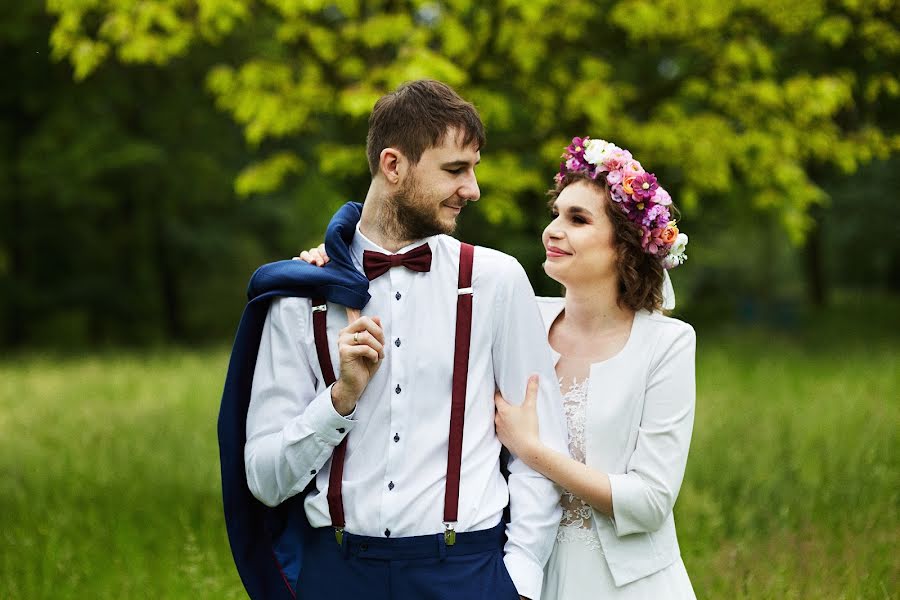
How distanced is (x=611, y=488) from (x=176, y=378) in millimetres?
9037

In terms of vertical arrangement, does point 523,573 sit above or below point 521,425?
below

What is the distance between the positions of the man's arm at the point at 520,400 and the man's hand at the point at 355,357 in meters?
0.39

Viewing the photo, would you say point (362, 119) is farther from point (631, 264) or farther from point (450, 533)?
point (450, 533)

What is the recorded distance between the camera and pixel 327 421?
2441 mm

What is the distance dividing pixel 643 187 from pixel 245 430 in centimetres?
142

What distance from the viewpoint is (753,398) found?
938cm

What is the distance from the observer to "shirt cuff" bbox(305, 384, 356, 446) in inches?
96.0

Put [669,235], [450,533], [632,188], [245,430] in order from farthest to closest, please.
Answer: [669,235]
[632,188]
[245,430]
[450,533]

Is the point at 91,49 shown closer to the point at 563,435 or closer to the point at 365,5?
the point at 365,5

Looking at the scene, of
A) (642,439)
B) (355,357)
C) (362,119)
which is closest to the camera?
(355,357)

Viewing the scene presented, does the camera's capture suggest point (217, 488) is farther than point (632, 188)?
Yes

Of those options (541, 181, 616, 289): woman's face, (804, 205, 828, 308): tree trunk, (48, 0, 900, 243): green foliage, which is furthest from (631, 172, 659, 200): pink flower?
(804, 205, 828, 308): tree trunk

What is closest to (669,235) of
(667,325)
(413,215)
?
(667,325)

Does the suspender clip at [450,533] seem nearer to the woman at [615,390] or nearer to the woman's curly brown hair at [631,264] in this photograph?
the woman at [615,390]
